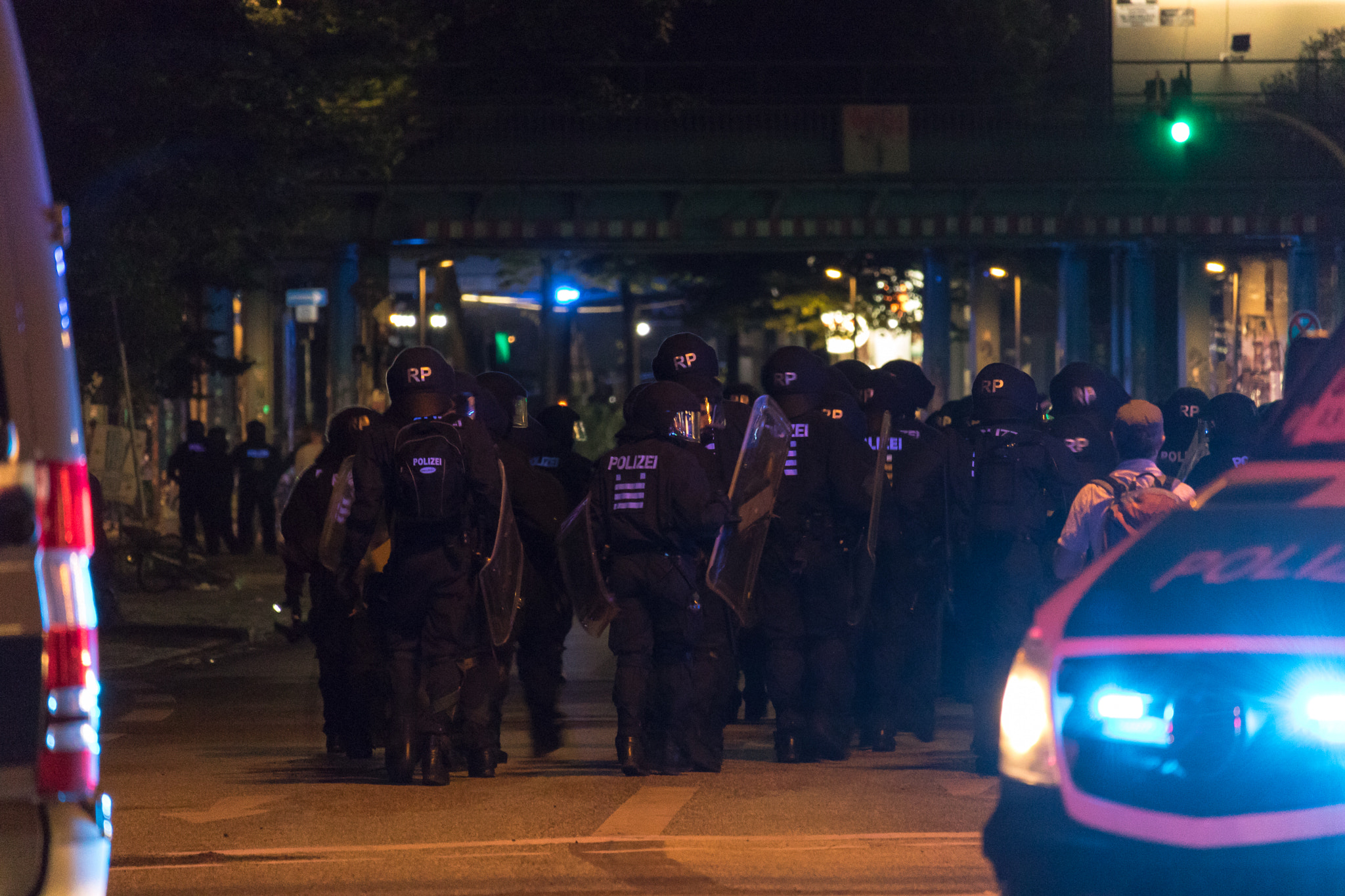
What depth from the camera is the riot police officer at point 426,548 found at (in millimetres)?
8547

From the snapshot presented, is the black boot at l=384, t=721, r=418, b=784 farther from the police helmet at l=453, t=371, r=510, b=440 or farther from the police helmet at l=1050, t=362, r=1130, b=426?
the police helmet at l=1050, t=362, r=1130, b=426

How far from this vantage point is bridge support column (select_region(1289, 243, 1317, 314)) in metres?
34.8

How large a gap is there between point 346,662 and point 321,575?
0.46 metres

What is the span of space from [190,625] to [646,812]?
919 centimetres

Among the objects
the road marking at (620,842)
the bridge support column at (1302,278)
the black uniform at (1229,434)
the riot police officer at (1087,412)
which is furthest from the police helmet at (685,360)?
the bridge support column at (1302,278)

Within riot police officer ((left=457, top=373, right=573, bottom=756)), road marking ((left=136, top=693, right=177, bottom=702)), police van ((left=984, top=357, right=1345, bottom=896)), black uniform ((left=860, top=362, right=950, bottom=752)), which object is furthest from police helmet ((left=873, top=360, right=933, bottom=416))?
police van ((left=984, top=357, right=1345, bottom=896))

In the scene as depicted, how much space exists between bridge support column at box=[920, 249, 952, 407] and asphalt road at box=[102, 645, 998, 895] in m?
25.4

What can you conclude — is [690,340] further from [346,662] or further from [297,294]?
[297,294]

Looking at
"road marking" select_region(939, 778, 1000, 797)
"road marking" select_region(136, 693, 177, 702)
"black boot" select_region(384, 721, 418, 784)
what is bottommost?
"road marking" select_region(136, 693, 177, 702)

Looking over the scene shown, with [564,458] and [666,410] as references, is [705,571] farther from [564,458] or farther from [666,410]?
[564,458]

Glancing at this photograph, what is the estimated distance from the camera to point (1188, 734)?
4242 millimetres

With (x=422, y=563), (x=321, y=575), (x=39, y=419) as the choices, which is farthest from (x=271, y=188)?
(x=39, y=419)

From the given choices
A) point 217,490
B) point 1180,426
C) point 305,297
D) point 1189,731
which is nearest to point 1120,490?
point 1189,731

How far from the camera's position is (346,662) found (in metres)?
9.53
